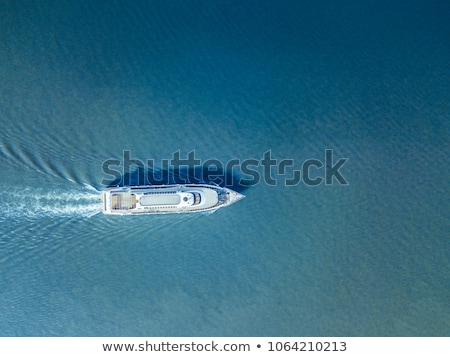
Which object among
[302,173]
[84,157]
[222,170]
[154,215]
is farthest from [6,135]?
[302,173]

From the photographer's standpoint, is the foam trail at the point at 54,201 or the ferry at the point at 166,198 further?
the foam trail at the point at 54,201

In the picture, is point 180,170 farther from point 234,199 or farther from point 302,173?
point 302,173

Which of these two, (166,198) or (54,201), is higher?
(54,201)

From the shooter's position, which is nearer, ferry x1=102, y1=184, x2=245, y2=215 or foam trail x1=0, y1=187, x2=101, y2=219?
ferry x1=102, y1=184, x2=245, y2=215

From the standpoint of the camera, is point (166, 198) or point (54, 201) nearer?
point (166, 198)
